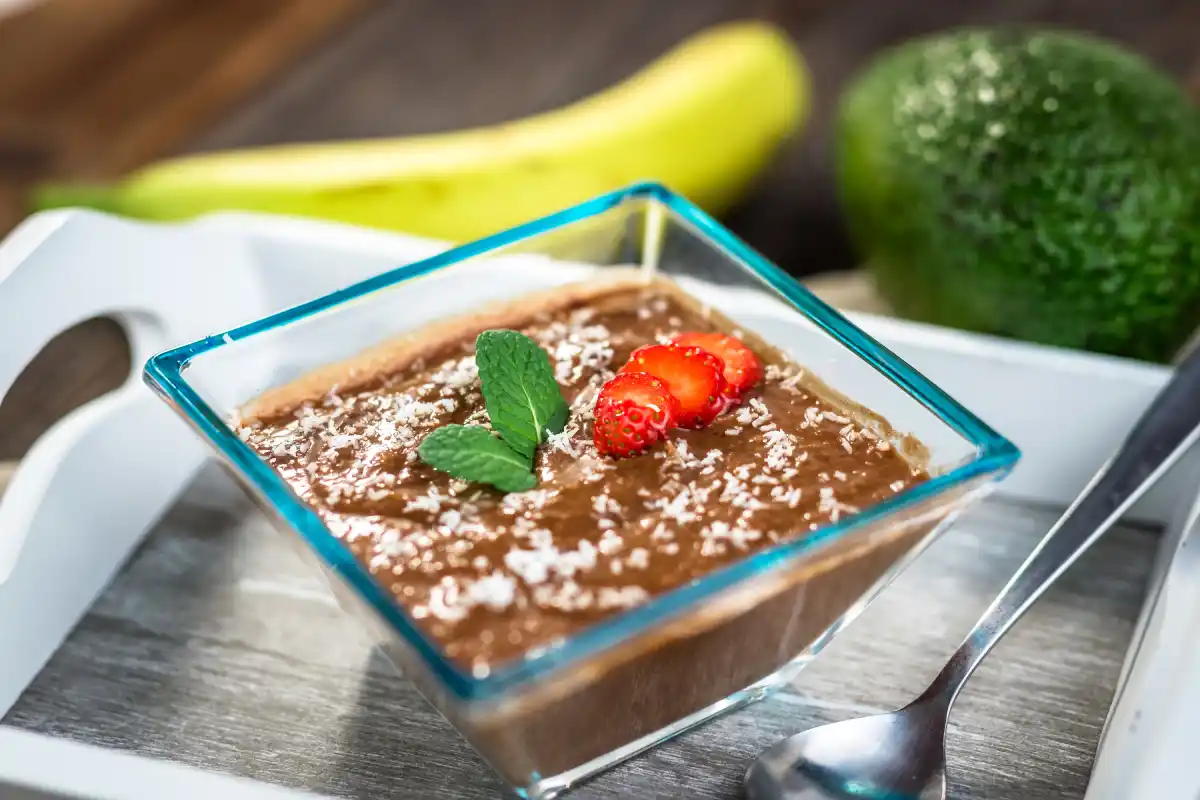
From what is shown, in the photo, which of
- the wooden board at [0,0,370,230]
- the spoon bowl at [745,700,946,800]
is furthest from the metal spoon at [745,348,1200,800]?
the wooden board at [0,0,370,230]

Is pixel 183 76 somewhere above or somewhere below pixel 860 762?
above

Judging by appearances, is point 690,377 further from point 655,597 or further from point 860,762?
point 860,762

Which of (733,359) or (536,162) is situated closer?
(733,359)

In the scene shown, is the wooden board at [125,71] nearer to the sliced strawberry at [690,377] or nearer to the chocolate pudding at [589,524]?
the chocolate pudding at [589,524]

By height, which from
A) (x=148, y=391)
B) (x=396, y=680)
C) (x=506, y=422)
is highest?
(x=506, y=422)

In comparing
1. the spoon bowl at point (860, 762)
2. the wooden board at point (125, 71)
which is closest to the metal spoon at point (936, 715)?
the spoon bowl at point (860, 762)

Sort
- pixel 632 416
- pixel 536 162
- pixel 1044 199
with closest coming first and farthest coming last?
pixel 632 416
pixel 1044 199
pixel 536 162

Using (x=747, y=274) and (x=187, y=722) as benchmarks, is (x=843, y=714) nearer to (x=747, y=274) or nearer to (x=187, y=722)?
(x=747, y=274)

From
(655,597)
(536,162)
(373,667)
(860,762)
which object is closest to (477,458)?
(655,597)
